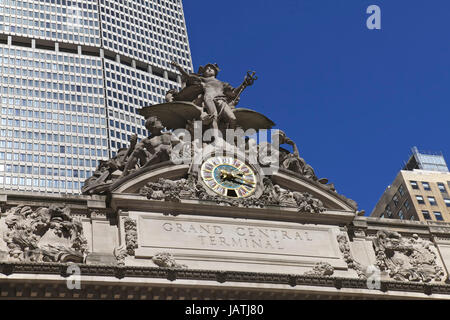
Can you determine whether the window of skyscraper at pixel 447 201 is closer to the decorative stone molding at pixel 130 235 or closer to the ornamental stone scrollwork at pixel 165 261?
the decorative stone molding at pixel 130 235

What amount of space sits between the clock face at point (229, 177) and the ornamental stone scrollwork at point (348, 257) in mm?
3894

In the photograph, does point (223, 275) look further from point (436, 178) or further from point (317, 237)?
point (436, 178)

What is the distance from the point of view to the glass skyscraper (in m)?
108

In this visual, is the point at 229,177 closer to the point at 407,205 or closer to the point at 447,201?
the point at 407,205

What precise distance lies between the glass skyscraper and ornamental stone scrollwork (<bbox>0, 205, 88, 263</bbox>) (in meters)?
72.9

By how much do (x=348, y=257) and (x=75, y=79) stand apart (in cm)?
8654

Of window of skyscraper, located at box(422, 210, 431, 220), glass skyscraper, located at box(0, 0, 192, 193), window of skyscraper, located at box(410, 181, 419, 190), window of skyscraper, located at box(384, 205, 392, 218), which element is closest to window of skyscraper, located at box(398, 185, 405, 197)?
window of skyscraper, located at box(410, 181, 419, 190)

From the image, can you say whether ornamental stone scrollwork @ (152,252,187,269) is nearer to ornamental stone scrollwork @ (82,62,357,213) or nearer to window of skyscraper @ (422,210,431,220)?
ornamental stone scrollwork @ (82,62,357,213)

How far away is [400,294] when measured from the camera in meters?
33.7

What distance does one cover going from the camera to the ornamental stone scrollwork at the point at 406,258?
115 feet
